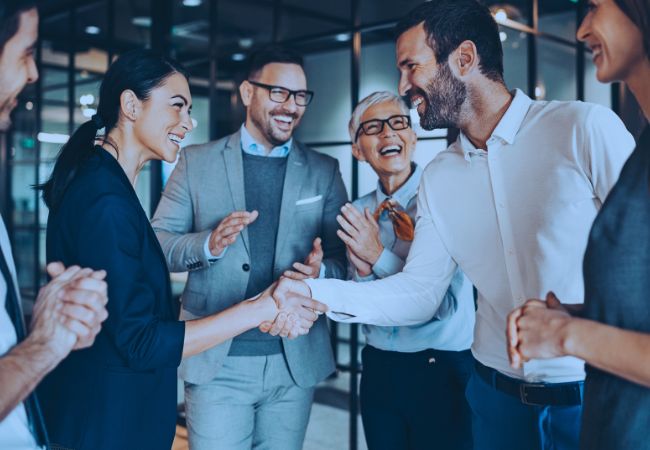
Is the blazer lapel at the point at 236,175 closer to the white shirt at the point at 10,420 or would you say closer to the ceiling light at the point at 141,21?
the white shirt at the point at 10,420

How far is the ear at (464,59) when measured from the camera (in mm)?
1792

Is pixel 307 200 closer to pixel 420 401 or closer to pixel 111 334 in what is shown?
pixel 420 401

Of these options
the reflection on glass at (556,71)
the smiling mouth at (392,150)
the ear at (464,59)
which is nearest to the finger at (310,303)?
the smiling mouth at (392,150)

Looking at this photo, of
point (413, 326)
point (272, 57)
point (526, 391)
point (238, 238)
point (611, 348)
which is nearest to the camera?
point (611, 348)

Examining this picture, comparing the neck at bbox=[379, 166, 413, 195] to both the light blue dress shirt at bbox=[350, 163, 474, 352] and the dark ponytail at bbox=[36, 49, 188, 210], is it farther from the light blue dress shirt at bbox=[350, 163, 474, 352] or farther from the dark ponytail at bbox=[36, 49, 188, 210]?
the dark ponytail at bbox=[36, 49, 188, 210]

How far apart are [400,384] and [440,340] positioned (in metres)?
0.21

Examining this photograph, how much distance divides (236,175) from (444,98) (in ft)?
2.90

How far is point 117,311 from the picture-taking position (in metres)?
1.51

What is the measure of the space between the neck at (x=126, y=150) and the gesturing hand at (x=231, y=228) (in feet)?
1.27

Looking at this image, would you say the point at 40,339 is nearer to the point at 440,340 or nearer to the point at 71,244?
the point at 71,244

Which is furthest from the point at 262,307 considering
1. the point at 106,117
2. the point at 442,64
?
the point at 442,64

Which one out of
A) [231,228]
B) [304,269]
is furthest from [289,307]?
[231,228]

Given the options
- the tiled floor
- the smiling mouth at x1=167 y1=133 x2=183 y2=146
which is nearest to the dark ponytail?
the smiling mouth at x1=167 y1=133 x2=183 y2=146

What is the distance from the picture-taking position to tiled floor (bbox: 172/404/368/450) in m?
3.74
